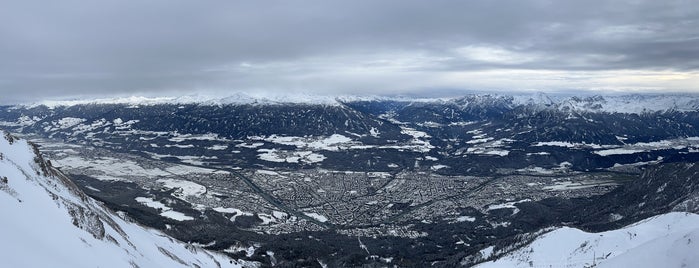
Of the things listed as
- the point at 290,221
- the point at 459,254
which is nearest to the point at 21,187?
the point at 459,254

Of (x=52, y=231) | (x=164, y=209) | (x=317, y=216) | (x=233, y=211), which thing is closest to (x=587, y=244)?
(x=52, y=231)

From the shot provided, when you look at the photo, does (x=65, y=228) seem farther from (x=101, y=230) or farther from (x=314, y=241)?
(x=314, y=241)

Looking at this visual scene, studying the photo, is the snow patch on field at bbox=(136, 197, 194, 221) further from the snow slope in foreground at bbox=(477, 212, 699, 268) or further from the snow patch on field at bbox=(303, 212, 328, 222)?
the snow slope in foreground at bbox=(477, 212, 699, 268)

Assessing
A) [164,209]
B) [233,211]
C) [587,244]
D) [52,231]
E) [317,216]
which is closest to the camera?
[52,231]

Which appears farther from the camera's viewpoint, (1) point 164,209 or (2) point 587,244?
(1) point 164,209

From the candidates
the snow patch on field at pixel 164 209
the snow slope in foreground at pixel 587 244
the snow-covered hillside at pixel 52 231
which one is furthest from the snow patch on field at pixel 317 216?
the snow-covered hillside at pixel 52 231

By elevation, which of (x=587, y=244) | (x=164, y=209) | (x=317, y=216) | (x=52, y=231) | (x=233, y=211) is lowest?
(x=317, y=216)

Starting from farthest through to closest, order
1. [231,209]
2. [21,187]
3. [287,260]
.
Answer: [231,209], [287,260], [21,187]

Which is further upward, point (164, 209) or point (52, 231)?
point (52, 231)

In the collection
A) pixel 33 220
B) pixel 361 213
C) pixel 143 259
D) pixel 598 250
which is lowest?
pixel 361 213

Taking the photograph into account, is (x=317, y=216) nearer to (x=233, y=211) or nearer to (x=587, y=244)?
(x=233, y=211)
